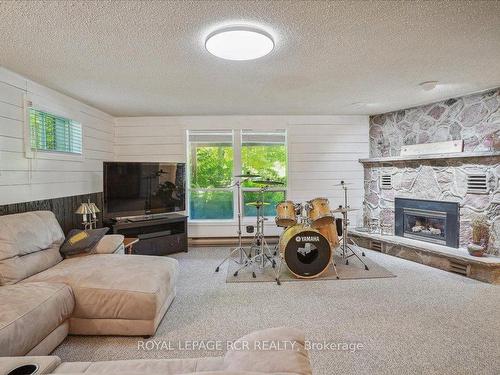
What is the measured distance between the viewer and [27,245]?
2.28m

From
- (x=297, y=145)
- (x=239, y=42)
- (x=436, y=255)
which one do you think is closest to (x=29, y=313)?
(x=239, y=42)

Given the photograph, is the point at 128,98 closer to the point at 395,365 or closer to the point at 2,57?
the point at 2,57

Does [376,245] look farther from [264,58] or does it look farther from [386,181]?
[264,58]

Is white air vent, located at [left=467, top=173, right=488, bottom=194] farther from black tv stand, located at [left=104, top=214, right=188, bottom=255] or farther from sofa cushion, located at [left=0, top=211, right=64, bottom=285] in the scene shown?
sofa cushion, located at [left=0, top=211, right=64, bottom=285]

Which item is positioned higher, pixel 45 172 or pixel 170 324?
pixel 45 172

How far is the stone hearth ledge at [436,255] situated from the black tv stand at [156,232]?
9.43 feet

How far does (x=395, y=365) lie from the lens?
1.77 meters

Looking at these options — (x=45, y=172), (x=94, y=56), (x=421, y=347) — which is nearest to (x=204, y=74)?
(x=94, y=56)

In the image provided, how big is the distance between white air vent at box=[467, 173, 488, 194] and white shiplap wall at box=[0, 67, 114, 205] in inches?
204

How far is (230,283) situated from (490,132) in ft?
12.1

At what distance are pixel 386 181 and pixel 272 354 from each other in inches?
169

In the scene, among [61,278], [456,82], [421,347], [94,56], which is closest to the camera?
[421,347]

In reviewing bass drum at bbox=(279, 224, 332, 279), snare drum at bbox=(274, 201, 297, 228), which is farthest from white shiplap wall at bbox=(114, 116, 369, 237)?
bass drum at bbox=(279, 224, 332, 279)

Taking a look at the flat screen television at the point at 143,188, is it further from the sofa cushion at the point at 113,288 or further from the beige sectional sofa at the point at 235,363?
the beige sectional sofa at the point at 235,363
